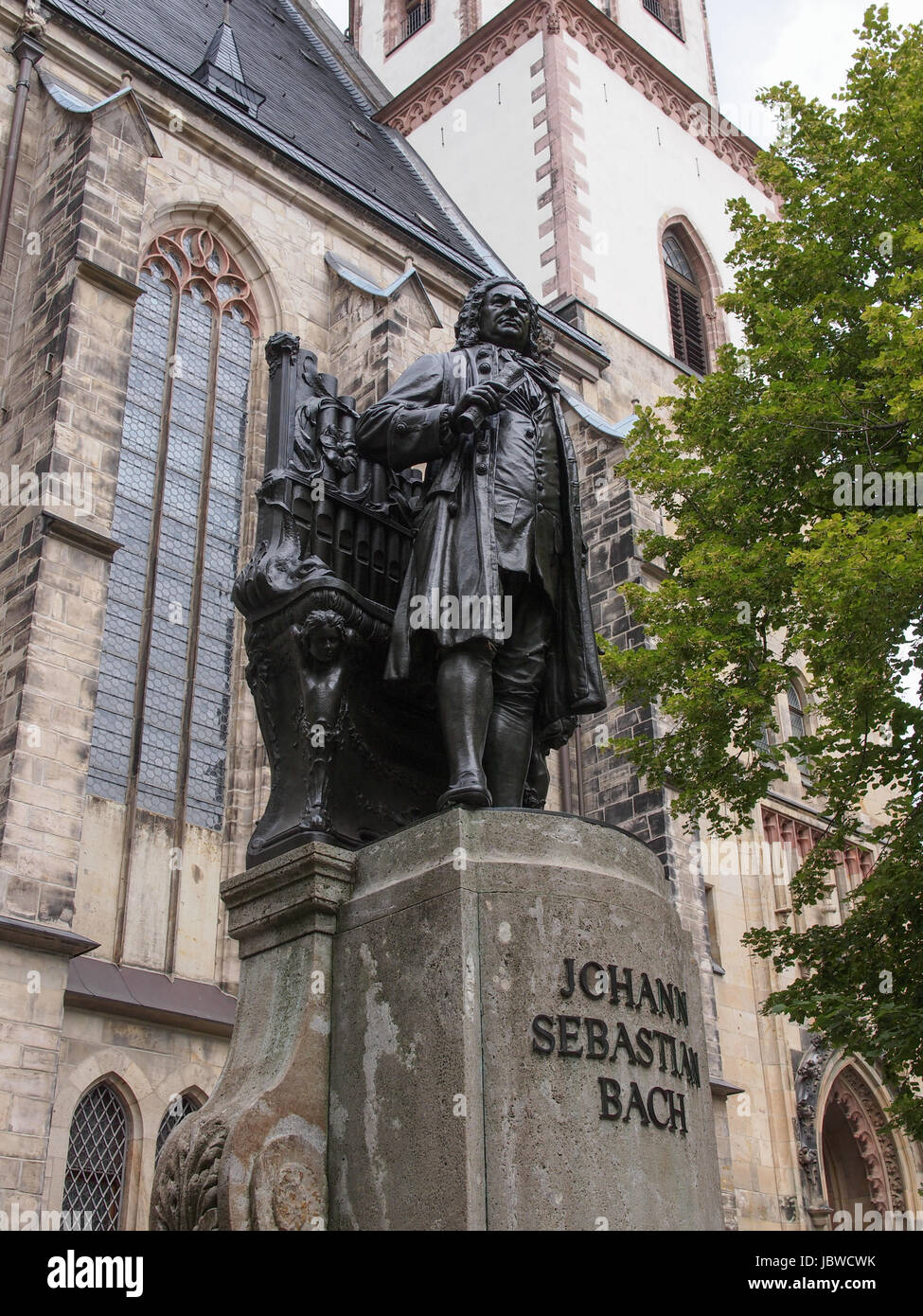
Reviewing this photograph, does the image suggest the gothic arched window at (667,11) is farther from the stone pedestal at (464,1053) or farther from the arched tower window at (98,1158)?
the stone pedestal at (464,1053)

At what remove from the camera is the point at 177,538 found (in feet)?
43.4

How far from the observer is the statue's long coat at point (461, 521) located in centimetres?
434

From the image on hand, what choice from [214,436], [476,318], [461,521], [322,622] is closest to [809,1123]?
[214,436]

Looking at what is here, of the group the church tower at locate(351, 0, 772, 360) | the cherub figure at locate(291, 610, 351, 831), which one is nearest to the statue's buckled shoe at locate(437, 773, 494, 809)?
the cherub figure at locate(291, 610, 351, 831)

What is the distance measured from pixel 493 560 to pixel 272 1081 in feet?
5.55

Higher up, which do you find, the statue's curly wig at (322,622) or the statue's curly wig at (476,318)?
the statue's curly wig at (476,318)

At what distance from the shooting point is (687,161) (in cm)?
2533

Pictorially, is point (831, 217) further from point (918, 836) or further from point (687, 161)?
point (687, 161)

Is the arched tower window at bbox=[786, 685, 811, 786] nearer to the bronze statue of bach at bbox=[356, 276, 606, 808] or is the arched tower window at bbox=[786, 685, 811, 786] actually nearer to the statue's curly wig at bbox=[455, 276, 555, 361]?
the statue's curly wig at bbox=[455, 276, 555, 361]

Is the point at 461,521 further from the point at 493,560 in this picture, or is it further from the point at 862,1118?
the point at 862,1118

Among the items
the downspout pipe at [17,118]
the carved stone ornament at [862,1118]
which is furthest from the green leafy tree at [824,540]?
the carved stone ornament at [862,1118]

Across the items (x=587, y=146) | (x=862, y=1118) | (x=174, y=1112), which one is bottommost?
(x=174, y=1112)

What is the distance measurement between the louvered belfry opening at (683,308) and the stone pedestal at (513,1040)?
67.9 ft

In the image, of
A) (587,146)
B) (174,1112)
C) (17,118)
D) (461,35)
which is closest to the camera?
(174,1112)
